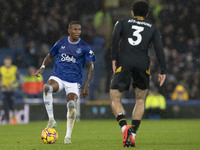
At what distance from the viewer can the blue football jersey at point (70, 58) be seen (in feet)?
25.0

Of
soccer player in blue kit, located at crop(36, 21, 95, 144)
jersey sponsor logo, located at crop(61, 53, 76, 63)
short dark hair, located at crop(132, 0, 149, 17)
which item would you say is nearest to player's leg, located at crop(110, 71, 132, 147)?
short dark hair, located at crop(132, 0, 149, 17)

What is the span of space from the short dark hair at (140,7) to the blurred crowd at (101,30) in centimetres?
934

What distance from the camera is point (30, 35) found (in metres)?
17.8

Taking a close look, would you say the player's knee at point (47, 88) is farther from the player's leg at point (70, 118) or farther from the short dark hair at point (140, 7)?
the short dark hair at point (140, 7)

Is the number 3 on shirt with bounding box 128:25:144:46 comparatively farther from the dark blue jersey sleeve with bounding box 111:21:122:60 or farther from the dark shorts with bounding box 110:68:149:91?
the dark shorts with bounding box 110:68:149:91

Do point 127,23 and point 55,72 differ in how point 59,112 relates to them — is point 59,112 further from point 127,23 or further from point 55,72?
point 127,23

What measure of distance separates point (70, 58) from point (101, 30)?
38.3ft

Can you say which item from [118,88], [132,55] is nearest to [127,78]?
[118,88]

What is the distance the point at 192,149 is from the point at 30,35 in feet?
39.8

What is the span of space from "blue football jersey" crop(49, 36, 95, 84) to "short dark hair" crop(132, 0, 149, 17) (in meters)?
1.24

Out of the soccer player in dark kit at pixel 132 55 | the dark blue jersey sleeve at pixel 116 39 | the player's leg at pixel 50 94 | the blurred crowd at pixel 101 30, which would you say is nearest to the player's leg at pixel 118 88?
the soccer player in dark kit at pixel 132 55

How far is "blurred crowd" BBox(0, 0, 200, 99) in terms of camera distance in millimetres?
16750

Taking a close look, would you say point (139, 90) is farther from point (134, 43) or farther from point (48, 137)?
point (48, 137)

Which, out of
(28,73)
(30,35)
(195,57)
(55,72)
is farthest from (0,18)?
(55,72)
